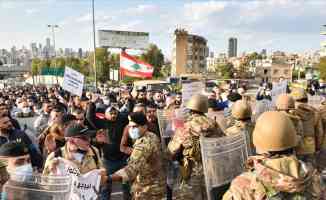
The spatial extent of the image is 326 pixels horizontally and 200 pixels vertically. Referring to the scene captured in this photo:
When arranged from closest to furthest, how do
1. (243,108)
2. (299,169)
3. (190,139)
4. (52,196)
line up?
(299,169), (52,196), (190,139), (243,108)

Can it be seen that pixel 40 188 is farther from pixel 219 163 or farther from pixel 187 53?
pixel 187 53

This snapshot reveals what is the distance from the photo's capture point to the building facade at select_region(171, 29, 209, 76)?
101 meters

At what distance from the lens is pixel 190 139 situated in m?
3.98

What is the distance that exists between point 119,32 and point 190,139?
143 ft

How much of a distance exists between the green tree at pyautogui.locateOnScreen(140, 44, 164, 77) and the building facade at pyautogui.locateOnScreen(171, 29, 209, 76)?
18315 millimetres

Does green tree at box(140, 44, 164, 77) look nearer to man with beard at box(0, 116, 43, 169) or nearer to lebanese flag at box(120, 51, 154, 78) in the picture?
lebanese flag at box(120, 51, 154, 78)

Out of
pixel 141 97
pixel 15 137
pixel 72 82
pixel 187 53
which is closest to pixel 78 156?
pixel 15 137

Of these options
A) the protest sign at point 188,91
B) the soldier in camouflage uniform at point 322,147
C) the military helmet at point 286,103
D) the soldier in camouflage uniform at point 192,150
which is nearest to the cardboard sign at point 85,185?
the soldier in camouflage uniform at point 192,150

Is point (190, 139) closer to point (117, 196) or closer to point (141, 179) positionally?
point (141, 179)

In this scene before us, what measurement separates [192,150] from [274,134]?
5.91ft

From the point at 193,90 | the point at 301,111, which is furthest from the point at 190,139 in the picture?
the point at 193,90

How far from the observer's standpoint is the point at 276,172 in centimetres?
214

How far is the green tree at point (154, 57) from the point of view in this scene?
7906 centimetres

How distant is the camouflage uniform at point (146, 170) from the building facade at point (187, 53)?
96092 millimetres
